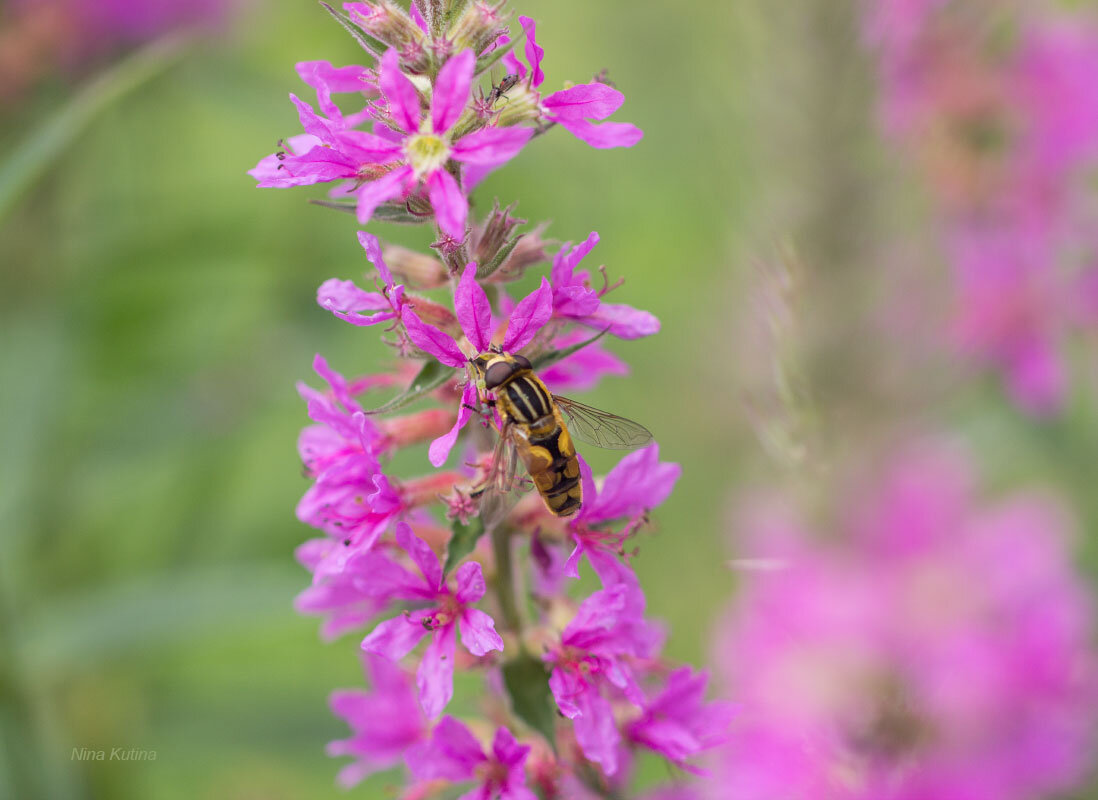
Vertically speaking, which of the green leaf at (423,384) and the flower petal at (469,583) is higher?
the green leaf at (423,384)

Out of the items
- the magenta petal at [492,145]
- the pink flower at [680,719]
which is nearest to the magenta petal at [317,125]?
the magenta petal at [492,145]

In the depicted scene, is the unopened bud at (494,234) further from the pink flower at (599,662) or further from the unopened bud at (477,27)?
the pink flower at (599,662)

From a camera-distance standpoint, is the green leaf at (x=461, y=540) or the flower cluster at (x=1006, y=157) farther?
the flower cluster at (x=1006, y=157)

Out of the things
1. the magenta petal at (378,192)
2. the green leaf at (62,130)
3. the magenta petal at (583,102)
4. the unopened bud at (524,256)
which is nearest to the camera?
the magenta petal at (378,192)

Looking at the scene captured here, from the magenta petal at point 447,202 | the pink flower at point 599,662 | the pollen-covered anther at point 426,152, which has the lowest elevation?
the pink flower at point 599,662

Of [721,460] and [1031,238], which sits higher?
[1031,238]

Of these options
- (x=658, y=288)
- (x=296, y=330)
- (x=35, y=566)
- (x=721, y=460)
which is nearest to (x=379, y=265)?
(x=296, y=330)

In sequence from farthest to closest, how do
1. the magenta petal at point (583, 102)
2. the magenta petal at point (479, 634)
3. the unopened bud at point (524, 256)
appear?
the unopened bud at point (524, 256)
the magenta petal at point (583, 102)
the magenta petal at point (479, 634)

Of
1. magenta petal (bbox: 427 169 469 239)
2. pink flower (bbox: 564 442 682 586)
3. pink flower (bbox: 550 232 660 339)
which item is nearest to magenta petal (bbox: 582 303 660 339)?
pink flower (bbox: 550 232 660 339)

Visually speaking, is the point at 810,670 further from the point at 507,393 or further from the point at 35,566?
the point at 35,566
